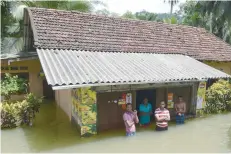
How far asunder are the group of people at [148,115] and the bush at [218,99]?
2.19 meters

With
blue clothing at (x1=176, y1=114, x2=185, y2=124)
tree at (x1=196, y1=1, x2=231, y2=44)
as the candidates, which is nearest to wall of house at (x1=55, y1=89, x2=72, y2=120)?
blue clothing at (x1=176, y1=114, x2=185, y2=124)

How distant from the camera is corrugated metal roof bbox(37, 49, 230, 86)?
775 centimetres

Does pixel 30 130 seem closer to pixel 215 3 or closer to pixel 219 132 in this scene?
pixel 219 132

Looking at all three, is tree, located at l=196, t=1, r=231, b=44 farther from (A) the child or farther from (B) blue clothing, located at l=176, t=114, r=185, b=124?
(A) the child

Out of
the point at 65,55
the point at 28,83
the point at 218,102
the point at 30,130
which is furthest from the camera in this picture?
the point at 28,83

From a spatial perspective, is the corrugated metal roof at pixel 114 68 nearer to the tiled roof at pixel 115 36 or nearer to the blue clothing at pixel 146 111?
the tiled roof at pixel 115 36

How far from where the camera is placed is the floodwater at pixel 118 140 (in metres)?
7.30

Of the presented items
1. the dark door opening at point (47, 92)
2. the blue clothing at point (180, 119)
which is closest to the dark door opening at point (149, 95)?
the blue clothing at point (180, 119)

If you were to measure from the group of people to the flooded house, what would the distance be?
0.48 m

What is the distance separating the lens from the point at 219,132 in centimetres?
892

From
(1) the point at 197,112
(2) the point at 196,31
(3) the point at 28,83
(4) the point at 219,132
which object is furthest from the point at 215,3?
(3) the point at 28,83

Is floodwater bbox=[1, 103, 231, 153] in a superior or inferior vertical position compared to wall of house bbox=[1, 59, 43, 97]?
inferior

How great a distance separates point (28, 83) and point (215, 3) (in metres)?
18.6

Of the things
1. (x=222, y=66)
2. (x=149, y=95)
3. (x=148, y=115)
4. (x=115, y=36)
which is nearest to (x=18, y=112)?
(x=148, y=115)
